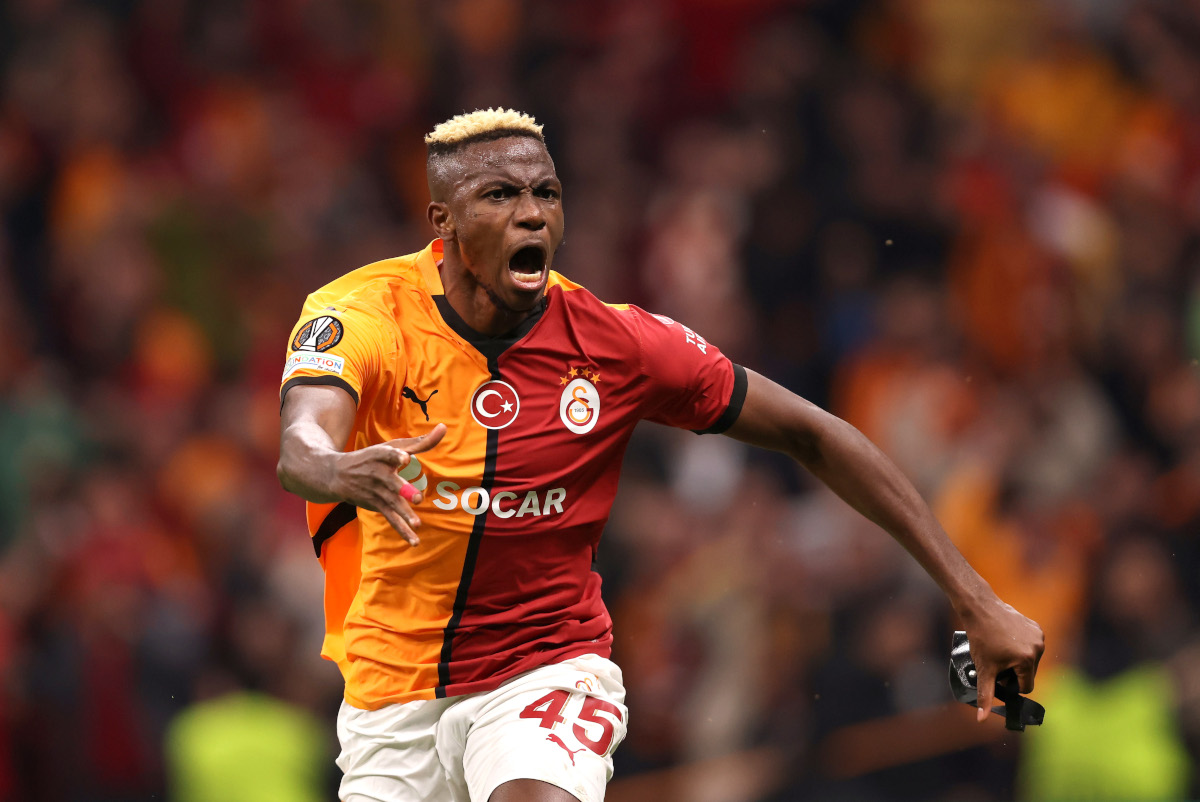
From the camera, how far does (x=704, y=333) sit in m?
9.51

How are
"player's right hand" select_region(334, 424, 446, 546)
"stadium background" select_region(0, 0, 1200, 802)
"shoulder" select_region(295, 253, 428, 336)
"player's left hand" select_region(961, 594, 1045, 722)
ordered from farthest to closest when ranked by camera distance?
"stadium background" select_region(0, 0, 1200, 802) → "player's left hand" select_region(961, 594, 1045, 722) → "shoulder" select_region(295, 253, 428, 336) → "player's right hand" select_region(334, 424, 446, 546)

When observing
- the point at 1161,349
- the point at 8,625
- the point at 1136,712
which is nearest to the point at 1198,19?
the point at 1161,349

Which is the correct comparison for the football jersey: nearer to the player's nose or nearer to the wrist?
the player's nose

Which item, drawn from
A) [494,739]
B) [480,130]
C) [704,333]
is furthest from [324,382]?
[704,333]

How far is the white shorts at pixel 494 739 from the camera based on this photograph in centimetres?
400

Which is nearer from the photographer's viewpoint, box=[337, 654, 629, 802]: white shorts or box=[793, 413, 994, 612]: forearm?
box=[337, 654, 629, 802]: white shorts

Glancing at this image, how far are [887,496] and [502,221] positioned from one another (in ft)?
4.23

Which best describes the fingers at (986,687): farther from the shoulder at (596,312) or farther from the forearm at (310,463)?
the forearm at (310,463)

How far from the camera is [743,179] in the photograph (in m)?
10.3

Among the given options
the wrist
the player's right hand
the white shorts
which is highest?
the player's right hand

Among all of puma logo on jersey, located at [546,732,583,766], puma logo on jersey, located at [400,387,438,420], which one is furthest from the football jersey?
puma logo on jersey, located at [546,732,583,766]

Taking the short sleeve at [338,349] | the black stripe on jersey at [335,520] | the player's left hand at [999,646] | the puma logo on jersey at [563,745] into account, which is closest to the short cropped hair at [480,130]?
the short sleeve at [338,349]

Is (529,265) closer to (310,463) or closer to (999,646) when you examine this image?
(310,463)

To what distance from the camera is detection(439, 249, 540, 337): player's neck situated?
14.1 feet
